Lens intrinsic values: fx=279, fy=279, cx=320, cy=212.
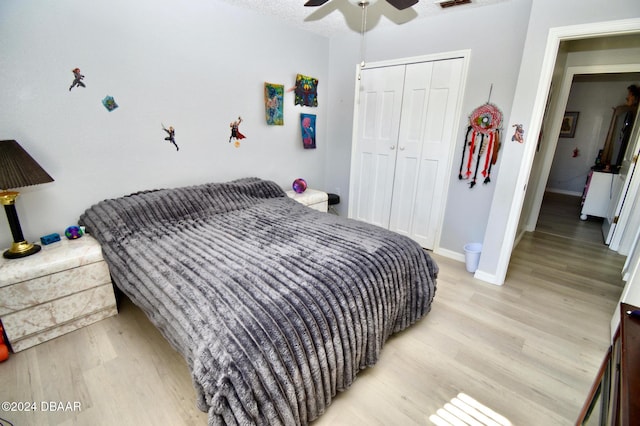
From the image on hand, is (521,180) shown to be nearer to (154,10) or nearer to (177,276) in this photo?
(177,276)

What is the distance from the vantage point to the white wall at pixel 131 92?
1.82 metres

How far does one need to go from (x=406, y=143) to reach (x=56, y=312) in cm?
329

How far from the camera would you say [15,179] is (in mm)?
1614

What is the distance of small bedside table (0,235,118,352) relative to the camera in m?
1.62

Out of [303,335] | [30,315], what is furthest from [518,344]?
[30,315]

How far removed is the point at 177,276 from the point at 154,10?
216cm

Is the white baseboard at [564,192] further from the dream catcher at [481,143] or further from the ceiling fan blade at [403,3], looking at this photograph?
the ceiling fan blade at [403,3]

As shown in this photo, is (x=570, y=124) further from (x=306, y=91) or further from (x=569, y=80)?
(x=306, y=91)

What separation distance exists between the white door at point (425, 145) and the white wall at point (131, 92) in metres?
1.43

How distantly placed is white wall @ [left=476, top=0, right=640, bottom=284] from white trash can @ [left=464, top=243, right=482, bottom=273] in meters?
0.07

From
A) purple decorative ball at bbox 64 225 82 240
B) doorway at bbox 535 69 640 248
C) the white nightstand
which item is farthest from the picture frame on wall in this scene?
purple decorative ball at bbox 64 225 82 240

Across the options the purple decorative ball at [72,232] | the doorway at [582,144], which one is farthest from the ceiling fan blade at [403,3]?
the doorway at [582,144]

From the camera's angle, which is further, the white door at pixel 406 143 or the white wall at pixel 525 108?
the white door at pixel 406 143

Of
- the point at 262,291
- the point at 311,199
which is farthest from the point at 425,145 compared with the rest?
the point at 262,291
